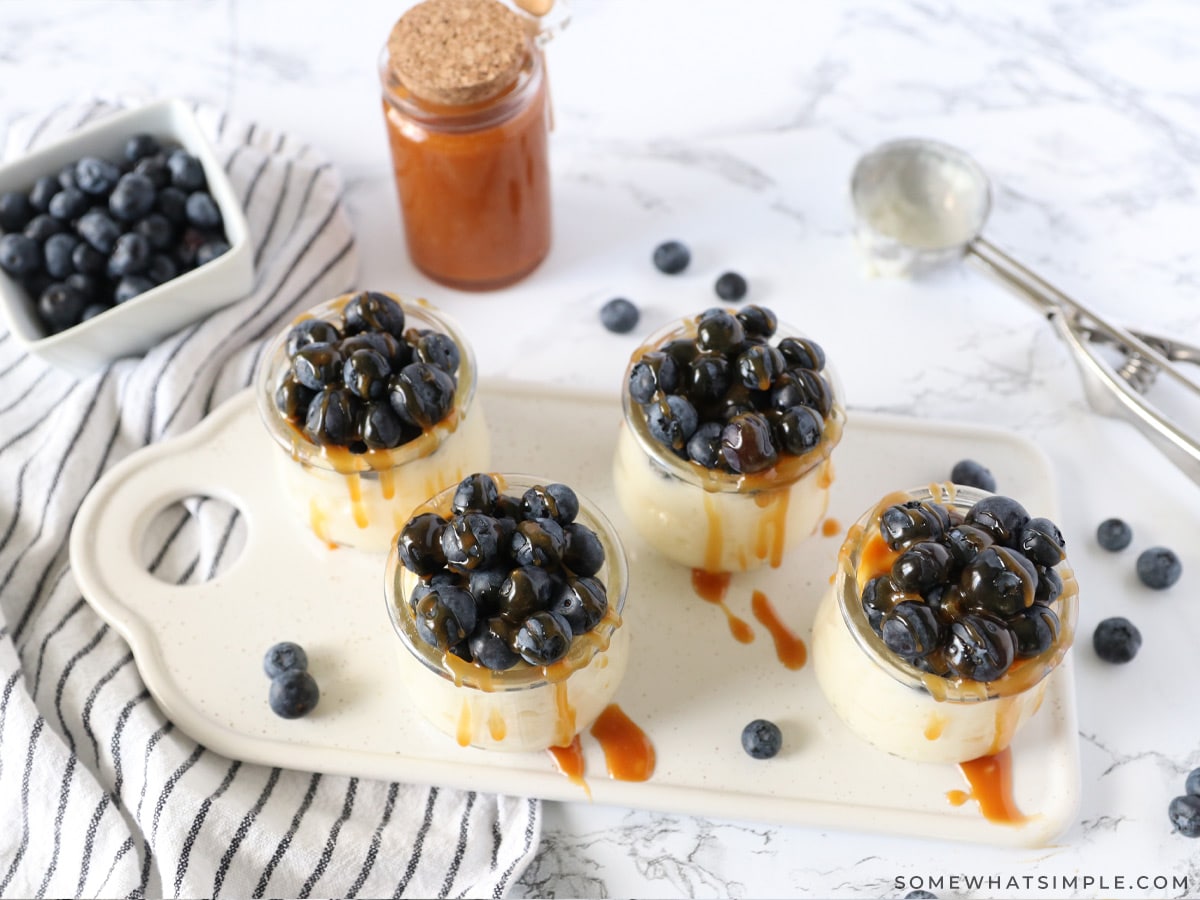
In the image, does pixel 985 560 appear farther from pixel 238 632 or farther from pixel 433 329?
pixel 238 632

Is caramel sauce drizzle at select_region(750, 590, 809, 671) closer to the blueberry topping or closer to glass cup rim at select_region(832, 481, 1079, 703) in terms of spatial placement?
glass cup rim at select_region(832, 481, 1079, 703)

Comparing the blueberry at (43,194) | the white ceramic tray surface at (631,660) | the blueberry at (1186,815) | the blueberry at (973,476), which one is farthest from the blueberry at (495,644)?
the blueberry at (43,194)

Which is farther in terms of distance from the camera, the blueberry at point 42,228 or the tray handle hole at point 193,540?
the blueberry at point 42,228

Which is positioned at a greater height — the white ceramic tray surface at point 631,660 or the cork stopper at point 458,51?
the cork stopper at point 458,51

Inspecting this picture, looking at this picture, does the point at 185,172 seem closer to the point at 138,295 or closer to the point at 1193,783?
the point at 138,295

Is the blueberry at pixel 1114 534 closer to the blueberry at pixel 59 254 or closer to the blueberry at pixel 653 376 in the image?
the blueberry at pixel 653 376

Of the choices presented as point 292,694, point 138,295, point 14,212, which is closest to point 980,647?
point 292,694

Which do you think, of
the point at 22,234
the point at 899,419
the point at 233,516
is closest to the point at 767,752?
the point at 899,419
